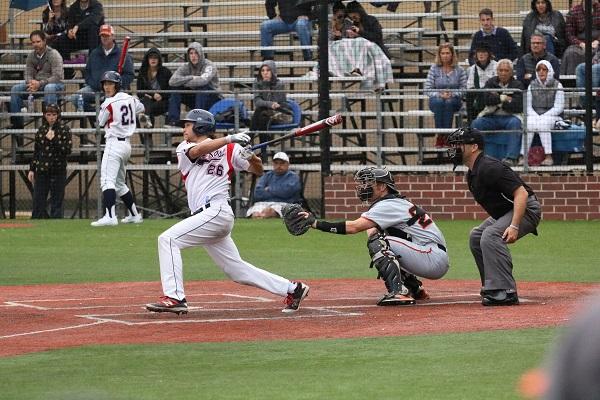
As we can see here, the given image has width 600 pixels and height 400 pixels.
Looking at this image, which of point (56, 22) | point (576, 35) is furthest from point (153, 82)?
point (576, 35)

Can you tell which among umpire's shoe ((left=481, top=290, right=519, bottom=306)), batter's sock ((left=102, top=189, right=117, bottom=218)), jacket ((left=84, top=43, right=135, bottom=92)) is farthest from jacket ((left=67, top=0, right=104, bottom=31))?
umpire's shoe ((left=481, top=290, right=519, bottom=306))

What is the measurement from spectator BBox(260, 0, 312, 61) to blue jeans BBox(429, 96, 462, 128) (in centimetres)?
402

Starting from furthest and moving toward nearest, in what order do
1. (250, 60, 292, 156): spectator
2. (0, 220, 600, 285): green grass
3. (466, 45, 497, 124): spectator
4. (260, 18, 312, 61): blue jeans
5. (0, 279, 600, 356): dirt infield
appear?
(260, 18, 312, 61): blue jeans
(250, 60, 292, 156): spectator
(466, 45, 497, 124): spectator
(0, 220, 600, 285): green grass
(0, 279, 600, 356): dirt infield

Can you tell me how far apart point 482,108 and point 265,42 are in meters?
5.31

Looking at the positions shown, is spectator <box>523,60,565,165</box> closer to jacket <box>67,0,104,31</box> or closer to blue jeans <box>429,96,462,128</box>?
blue jeans <box>429,96,462,128</box>

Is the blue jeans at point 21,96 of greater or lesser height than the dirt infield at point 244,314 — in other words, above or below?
above

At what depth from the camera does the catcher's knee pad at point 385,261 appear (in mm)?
8812

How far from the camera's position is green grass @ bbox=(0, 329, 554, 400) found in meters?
5.40

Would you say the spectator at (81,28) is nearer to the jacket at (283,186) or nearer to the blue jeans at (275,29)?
the blue jeans at (275,29)

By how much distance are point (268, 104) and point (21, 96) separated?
4713mm

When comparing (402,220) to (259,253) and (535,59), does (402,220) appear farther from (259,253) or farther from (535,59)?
(535,59)

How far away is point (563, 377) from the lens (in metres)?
1.28

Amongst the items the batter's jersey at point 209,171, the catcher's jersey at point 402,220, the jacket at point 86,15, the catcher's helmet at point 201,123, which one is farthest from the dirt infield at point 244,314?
the jacket at point 86,15

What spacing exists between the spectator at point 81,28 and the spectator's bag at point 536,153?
8.32 m
